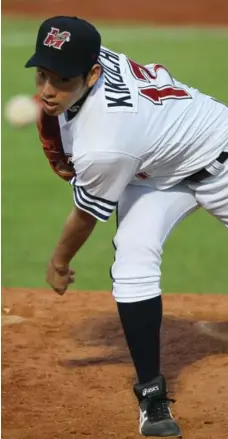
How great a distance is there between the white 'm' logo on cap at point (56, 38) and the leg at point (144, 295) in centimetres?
74

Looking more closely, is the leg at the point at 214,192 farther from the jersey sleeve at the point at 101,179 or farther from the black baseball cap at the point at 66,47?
the black baseball cap at the point at 66,47

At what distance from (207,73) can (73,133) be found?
807cm

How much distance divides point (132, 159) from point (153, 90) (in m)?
0.34

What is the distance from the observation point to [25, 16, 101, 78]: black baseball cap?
10.9 ft

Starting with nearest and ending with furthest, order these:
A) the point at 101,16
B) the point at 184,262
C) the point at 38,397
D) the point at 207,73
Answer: the point at 38,397, the point at 184,262, the point at 207,73, the point at 101,16

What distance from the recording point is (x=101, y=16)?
1645cm

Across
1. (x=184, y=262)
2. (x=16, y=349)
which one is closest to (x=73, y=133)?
(x=16, y=349)

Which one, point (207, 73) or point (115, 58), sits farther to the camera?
point (207, 73)

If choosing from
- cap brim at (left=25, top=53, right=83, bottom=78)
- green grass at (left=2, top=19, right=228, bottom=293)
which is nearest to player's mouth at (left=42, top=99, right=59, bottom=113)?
cap brim at (left=25, top=53, right=83, bottom=78)

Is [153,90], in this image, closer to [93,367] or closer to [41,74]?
[41,74]

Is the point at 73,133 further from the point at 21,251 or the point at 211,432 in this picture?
the point at 21,251

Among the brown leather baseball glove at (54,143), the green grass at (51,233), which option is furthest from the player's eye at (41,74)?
the green grass at (51,233)

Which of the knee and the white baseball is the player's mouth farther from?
the knee

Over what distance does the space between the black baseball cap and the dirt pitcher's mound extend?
1.31m
